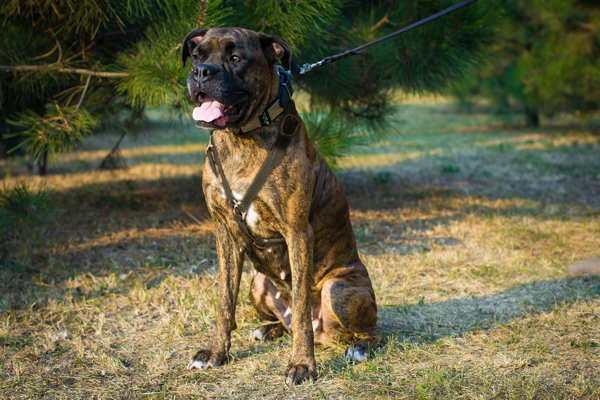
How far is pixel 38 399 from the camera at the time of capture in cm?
228

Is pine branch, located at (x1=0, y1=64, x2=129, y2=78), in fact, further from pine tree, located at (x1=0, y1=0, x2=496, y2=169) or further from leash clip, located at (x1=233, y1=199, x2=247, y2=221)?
leash clip, located at (x1=233, y1=199, x2=247, y2=221)

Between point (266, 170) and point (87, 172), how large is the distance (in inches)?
257

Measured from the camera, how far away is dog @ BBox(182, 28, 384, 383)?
7.23 ft

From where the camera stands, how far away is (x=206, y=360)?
255 centimetres

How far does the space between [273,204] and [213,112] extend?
19.4 inches

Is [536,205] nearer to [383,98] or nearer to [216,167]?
[383,98]

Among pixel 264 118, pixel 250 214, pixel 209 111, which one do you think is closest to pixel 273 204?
pixel 250 214

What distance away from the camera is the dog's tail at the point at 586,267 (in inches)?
151

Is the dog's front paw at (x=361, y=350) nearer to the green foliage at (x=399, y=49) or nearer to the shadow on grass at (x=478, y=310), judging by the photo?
the shadow on grass at (x=478, y=310)

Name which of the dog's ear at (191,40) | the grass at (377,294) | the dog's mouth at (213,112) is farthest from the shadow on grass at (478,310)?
the dog's ear at (191,40)

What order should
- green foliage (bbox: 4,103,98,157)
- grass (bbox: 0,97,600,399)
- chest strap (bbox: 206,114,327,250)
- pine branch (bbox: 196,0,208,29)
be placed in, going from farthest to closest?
green foliage (bbox: 4,103,98,157), pine branch (bbox: 196,0,208,29), grass (bbox: 0,97,600,399), chest strap (bbox: 206,114,327,250)

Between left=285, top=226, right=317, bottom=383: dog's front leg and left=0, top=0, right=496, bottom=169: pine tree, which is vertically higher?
left=0, top=0, right=496, bottom=169: pine tree

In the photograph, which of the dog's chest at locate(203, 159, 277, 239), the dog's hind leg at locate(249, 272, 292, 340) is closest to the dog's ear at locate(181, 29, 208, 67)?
the dog's chest at locate(203, 159, 277, 239)

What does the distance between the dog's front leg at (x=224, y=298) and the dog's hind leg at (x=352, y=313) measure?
47 cm
